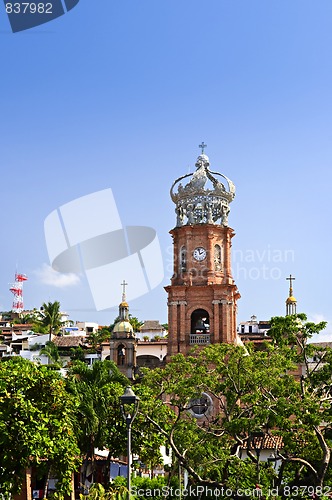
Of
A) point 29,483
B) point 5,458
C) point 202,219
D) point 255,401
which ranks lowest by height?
point 29,483

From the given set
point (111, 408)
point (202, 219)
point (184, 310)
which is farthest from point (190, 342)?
point (111, 408)

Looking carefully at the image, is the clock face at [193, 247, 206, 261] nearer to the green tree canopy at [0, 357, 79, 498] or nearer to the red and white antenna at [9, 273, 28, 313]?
the green tree canopy at [0, 357, 79, 498]

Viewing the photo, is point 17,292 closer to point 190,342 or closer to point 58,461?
point 190,342

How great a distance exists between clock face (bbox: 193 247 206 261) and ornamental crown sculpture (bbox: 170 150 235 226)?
1765mm

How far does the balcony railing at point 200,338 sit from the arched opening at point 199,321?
92cm

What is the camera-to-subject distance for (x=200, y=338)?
4375 cm

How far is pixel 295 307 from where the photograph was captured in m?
58.4

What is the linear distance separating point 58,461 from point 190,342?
20.6 meters

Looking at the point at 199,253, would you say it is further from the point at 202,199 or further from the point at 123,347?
the point at 123,347

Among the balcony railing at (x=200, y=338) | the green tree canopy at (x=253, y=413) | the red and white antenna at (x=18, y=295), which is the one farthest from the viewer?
the red and white antenna at (x=18, y=295)

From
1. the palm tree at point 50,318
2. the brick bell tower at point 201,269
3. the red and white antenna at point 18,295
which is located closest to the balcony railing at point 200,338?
the brick bell tower at point 201,269

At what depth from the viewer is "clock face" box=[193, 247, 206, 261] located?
45031mm

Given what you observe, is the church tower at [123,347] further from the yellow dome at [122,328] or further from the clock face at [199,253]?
the clock face at [199,253]

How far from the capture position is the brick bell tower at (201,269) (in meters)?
43.9
